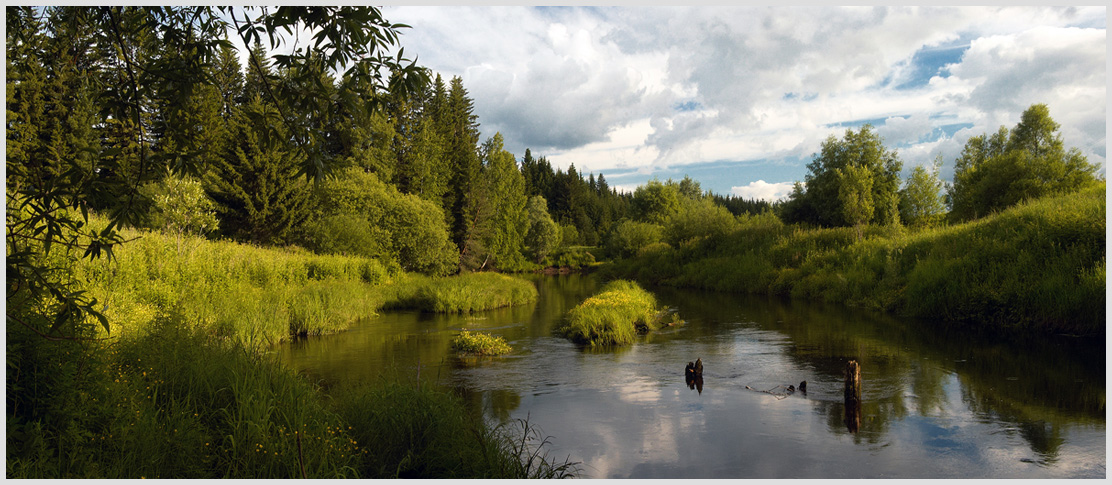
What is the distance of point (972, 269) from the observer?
2000 cm

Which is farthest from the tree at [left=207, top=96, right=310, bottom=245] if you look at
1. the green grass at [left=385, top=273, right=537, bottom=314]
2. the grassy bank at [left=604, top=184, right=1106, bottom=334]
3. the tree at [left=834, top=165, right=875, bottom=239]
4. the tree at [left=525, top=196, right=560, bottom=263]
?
the tree at [left=834, top=165, right=875, bottom=239]

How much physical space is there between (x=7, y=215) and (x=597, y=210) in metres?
102

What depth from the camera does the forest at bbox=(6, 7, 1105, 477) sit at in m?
4.73

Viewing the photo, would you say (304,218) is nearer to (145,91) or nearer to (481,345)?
(481,345)


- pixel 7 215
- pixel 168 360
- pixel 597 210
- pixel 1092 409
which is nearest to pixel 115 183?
pixel 7 215

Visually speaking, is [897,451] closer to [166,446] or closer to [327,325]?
[166,446]

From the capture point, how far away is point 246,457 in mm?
5730

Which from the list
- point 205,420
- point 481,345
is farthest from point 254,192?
point 205,420

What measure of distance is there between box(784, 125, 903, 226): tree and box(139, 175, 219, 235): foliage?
35.5m

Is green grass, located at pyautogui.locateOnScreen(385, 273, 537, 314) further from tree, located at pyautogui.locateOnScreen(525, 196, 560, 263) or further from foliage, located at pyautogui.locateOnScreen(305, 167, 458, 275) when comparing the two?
tree, located at pyautogui.locateOnScreen(525, 196, 560, 263)

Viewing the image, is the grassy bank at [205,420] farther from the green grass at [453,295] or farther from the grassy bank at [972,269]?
the grassy bank at [972,269]

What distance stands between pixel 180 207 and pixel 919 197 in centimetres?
4251

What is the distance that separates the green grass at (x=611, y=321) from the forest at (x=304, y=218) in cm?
803

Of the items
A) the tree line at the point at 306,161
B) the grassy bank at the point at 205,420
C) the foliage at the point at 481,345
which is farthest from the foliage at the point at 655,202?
the grassy bank at the point at 205,420
